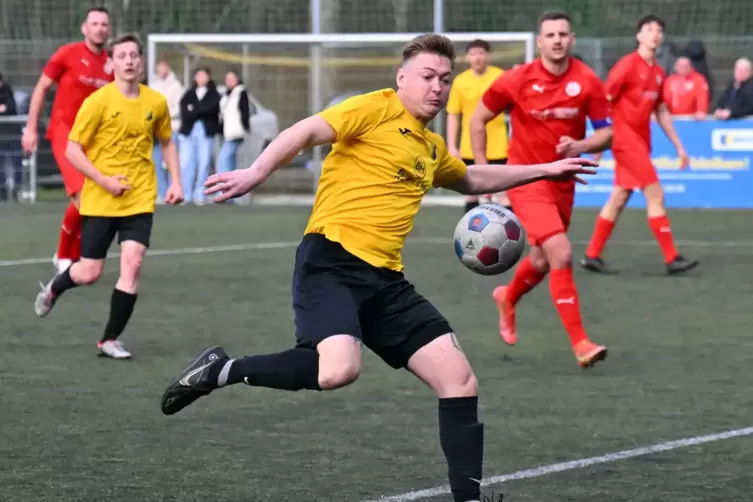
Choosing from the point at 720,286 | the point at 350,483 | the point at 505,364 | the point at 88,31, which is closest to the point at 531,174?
the point at 350,483

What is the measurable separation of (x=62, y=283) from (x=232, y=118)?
45.0 ft

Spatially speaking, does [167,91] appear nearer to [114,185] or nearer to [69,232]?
[69,232]

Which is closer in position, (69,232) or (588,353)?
(588,353)

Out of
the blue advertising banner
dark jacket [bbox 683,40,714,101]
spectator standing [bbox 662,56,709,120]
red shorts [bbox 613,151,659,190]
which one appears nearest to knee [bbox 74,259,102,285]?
red shorts [bbox 613,151,659,190]

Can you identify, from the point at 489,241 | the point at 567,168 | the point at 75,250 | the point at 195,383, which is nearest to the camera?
the point at 195,383

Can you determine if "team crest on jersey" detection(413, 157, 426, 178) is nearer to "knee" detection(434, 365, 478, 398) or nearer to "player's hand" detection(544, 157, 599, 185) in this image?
"player's hand" detection(544, 157, 599, 185)

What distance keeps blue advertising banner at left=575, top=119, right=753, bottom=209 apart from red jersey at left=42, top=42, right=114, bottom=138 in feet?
35.1

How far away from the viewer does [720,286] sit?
487 inches

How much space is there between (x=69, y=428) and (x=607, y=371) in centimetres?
309

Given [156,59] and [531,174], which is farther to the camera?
[156,59]

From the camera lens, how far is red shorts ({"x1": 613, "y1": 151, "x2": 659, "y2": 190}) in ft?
43.2

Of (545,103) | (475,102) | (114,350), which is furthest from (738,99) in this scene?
(114,350)

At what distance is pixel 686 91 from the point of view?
21906mm

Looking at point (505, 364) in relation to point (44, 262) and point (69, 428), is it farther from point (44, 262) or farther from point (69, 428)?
point (44, 262)
